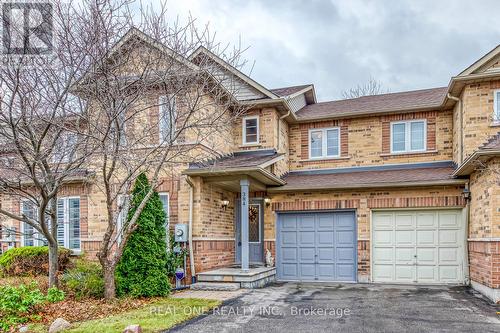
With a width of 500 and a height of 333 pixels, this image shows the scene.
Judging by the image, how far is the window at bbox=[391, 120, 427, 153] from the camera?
13.5 meters

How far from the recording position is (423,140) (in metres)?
13.5

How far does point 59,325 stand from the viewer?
6766 millimetres

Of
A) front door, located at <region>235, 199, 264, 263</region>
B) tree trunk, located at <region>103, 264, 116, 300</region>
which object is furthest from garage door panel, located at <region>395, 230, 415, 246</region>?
tree trunk, located at <region>103, 264, 116, 300</region>

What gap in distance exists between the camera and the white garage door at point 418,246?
1208 centimetres

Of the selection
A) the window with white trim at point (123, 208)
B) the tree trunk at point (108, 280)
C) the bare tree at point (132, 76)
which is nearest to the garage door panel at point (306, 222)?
the window with white trim at point (123, 208)

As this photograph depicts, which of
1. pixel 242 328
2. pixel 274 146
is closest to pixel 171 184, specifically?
pixel 274 146

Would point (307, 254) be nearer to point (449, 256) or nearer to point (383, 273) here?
point (383, 273)

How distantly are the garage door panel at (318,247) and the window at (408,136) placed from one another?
2.91 m

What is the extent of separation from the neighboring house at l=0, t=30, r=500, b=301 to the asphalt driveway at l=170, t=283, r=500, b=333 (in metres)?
1.61

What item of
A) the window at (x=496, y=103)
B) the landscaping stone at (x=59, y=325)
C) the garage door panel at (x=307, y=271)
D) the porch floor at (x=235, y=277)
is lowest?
the garage door panel at (x=307, y=271)

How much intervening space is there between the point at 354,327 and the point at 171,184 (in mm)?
6835

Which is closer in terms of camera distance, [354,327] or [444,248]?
[354,327]

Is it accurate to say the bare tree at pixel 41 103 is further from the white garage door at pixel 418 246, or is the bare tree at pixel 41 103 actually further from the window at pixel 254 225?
the white garage door at pixel 418 246

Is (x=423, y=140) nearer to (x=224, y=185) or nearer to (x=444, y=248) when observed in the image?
(x=444, y=248)
